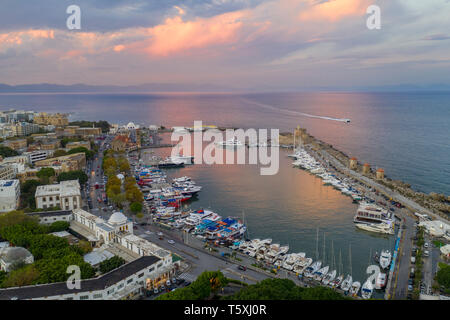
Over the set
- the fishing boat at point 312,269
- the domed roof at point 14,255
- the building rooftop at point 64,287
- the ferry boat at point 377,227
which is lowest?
the fishing boat at point 312,269

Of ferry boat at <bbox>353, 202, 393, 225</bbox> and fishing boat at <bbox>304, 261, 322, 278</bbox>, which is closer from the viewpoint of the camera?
fishing boat at <bbox>304, 261, 322, 278</bbox>

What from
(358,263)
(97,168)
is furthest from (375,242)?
(97,168)

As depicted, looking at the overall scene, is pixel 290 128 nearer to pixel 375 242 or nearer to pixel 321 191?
pixel 321 191

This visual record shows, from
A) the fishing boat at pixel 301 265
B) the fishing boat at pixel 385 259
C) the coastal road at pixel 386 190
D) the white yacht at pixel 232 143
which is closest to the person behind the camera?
the fishing boat at pixel 301 265

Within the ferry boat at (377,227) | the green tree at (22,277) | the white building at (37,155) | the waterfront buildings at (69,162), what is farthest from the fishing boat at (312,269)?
the white building at (37,155)

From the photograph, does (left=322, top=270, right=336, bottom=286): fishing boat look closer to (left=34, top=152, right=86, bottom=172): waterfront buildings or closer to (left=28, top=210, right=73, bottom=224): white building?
(left=28, top=210, right=73, bottom=224): white building

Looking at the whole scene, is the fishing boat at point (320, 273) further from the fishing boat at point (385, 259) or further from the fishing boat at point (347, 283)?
the fishing boat at point (385, 259)

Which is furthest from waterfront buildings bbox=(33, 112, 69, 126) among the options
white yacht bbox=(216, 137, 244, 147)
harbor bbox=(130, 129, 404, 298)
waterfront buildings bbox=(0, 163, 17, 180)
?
harbor bbox=(130, 129, 404, 298)

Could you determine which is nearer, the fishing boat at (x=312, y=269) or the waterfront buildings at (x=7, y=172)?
the fishing boat at (x=312, y=269)
